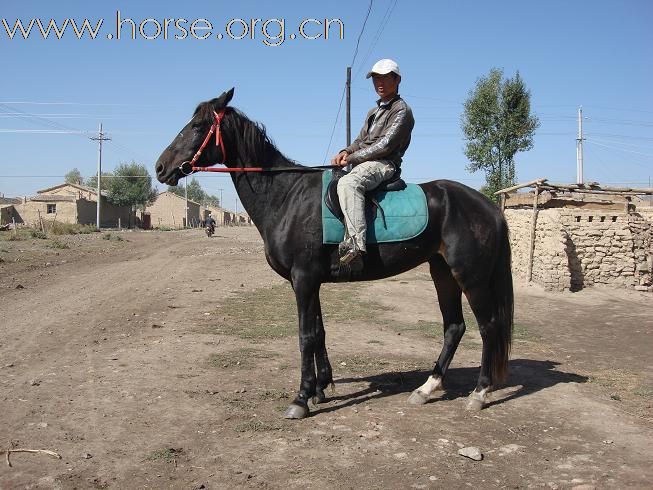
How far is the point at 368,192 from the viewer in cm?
499

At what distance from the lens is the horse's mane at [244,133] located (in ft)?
16.4

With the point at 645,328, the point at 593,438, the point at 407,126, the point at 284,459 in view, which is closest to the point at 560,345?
the point at 645,328

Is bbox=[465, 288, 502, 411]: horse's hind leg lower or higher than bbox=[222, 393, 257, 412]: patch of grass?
higher

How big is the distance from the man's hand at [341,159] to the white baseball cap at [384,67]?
79 cm

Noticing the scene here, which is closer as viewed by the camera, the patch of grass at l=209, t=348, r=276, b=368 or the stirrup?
the stirrup

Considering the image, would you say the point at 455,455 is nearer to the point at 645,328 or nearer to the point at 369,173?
the point at 369,173

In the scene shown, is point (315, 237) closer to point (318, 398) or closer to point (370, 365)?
point (318, 398)

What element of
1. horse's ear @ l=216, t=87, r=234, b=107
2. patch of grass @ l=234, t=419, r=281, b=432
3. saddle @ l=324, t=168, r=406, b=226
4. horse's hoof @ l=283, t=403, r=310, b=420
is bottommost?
patch of grass @ l=234, t=419, r=281, b=432

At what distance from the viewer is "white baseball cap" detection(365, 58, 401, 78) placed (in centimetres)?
502

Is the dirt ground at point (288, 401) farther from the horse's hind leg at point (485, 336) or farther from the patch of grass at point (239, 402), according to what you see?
the horse's hind leg at point (485, 336)

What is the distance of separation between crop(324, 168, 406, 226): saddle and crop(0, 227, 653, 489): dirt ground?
177cm

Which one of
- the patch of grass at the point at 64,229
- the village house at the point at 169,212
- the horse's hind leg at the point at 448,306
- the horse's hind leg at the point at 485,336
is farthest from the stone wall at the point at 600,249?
the village house at the point at 169,212

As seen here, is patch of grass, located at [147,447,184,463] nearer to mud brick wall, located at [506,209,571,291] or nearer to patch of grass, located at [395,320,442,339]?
patch of grass, located at [395,320,442,339]

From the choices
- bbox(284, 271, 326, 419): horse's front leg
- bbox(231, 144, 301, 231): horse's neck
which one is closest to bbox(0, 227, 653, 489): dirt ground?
bbox(284, 271, 326, 419): horse's front leg
